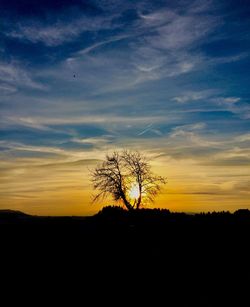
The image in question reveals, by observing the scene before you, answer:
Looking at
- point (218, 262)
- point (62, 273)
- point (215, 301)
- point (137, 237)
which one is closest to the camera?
point (215, 301)

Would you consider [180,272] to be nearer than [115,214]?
Yes

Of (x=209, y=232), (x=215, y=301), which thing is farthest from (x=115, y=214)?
(x=215, y=301)

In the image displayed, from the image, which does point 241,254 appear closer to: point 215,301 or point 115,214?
point 215,301

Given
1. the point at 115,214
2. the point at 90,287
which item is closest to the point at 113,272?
the point at 90,287

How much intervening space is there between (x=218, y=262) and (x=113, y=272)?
5828mm

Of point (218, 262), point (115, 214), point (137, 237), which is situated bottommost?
point (218, 262)

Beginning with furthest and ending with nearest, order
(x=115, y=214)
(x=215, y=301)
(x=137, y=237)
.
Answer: (x=115, y=214), (x=137, y=237), (x=215, y=301)

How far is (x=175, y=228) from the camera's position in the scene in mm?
26766

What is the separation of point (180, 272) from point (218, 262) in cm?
274

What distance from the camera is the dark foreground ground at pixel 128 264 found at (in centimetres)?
1422

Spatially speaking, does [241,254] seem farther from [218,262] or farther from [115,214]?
[115,214]

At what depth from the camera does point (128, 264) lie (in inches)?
720

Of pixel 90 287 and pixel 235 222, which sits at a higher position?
pixel 235 222

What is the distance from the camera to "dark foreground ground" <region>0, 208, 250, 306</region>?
14.2m
